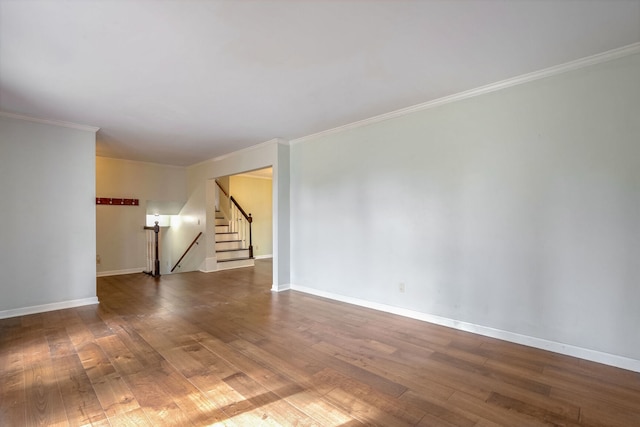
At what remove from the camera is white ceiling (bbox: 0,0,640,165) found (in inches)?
79.0

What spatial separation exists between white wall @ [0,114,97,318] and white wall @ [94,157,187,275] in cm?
251

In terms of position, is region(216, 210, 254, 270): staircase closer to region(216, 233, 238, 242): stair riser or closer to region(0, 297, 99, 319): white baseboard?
region(216, 233, 238, 242): stair riser

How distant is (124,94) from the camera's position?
3307 mm

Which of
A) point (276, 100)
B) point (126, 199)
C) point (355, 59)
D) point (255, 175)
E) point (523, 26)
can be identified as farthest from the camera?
point (255, 175)

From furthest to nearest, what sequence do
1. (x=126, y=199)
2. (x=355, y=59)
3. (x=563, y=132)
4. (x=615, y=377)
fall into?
(x=126, y=199)
(x=563, y=132)
(x=355, y=59)
(x=615, y=377)

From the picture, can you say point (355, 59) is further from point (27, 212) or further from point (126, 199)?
point (126, 199)

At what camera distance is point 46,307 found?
417 cm

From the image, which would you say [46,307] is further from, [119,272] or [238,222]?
[238,222]

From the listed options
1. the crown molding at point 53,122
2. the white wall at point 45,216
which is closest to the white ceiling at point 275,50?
the crown molding at point 53,122

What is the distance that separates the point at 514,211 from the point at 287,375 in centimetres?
261

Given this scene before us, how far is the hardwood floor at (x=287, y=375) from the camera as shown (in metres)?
1.97

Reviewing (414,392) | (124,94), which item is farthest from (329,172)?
(414,392)

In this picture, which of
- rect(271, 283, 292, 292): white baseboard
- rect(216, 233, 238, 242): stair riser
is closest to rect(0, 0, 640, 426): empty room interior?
rect(271, 283, 292, 292): white baseboard

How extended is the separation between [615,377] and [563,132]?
6.71 ft
